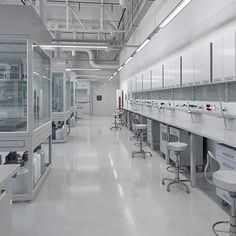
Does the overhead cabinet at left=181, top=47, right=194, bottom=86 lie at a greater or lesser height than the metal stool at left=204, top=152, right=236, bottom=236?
greater

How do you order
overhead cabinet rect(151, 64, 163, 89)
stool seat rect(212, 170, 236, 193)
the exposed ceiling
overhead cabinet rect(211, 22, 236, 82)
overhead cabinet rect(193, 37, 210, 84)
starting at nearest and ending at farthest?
stool seat rect(212, 170, 236, 193) → overhead cabinet rect(211, 22, 236, 82) → overhead cabinet rect(193, 37, 210, 84) → overhead cabinet rect(151, 64, 163, 89) → the exposed ceiling

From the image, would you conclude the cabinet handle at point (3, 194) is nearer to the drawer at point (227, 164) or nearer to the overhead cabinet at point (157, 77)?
the drawer at point (227, 164)

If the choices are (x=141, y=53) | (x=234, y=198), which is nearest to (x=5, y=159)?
(x=234, y=198)

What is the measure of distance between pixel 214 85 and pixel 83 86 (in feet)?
45.1

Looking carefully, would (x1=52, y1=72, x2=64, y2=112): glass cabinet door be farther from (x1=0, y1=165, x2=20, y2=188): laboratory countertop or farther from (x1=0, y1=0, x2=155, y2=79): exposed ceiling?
(x1=0, y1=165, x2=20, y2=188): laboratory countertop

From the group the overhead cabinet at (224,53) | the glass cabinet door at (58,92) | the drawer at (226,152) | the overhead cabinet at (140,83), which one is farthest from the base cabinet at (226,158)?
the overhead cabinet at (140,83)

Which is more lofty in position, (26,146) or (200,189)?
(26,146)

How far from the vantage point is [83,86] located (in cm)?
1762

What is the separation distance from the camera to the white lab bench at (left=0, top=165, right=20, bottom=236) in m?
1.67

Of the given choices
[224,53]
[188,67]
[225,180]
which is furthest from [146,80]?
[225,180]

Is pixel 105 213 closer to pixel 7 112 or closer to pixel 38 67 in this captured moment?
pixel 7 112

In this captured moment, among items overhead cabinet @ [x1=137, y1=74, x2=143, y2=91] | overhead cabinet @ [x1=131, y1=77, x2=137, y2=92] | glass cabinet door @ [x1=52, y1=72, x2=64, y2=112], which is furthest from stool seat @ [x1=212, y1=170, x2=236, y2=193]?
overhead cabinet @ [x1=131, y1=77, x2=137, y2=92]

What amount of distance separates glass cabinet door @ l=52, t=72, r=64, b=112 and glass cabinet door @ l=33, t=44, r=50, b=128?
2983 millimetres

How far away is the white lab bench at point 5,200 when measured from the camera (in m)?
1.67
